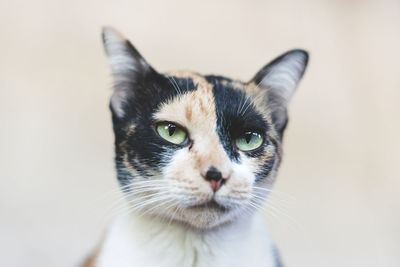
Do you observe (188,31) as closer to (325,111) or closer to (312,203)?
(325,111)

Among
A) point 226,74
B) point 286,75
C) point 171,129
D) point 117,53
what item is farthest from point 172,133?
point 226,74

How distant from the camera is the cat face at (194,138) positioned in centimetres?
80

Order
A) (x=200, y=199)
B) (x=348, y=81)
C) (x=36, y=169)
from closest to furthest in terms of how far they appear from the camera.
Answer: (x=200, y=199)
(x=36, y=169)
(x=348, y=81)

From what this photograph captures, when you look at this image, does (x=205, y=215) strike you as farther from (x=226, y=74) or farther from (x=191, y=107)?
(x=226, y=74)

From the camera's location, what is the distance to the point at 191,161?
32.0 inches

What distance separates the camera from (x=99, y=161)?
1.65 m

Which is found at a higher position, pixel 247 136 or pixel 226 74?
pixel 226 74

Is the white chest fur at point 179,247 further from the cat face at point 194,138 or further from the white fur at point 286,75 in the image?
the white fur at point 286,75

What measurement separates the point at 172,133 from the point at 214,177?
161 mm

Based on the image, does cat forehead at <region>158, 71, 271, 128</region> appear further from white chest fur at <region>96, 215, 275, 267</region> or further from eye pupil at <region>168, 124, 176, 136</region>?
white chest fur at <region>96, 215, 275, 267</region>

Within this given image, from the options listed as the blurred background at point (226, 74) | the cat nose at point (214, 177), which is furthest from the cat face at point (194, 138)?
the blurred background at point (226, 74)

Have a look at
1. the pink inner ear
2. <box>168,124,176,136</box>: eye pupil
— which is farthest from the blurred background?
<box>168,124,176,136</box>: eye pupil

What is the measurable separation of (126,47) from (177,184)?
33cm

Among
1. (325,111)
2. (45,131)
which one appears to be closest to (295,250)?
(325,111)
